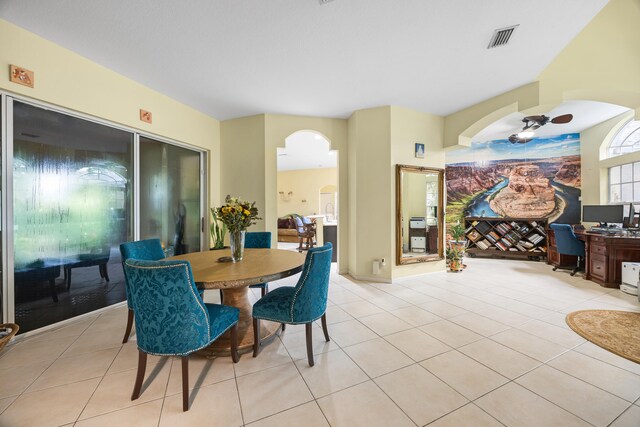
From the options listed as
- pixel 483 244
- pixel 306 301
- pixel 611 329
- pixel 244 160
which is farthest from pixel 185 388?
pixel 483 244

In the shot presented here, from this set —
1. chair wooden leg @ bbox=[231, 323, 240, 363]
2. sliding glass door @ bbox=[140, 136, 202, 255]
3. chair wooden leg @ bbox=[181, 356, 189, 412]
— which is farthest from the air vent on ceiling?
sliding glass door @ bbox=[140, 136, 202, 255]

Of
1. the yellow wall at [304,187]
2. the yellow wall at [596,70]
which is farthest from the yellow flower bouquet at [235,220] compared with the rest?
the yellow wall at [304,187]

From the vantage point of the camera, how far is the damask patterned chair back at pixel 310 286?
6.00 ft

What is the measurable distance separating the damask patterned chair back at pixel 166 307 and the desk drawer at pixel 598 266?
18.8ft

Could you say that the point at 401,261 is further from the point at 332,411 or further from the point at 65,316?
the point at 65,316

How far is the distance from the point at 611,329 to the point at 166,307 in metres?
4.00

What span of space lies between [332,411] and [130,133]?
152 inches

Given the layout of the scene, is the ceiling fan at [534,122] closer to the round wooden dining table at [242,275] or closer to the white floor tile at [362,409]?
the round wooden dining table at [242,275]

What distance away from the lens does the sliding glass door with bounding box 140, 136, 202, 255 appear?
342cm

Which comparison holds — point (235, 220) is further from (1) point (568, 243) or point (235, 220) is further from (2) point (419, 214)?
(1) point (568, 243)

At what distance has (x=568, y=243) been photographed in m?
4.56

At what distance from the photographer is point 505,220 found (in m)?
6.06

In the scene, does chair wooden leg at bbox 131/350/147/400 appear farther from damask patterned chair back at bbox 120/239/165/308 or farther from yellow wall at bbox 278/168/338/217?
yellow wall at bbox 278/168/338/217

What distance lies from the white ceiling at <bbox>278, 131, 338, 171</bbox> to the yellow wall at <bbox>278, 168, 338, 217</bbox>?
15.0 inches
